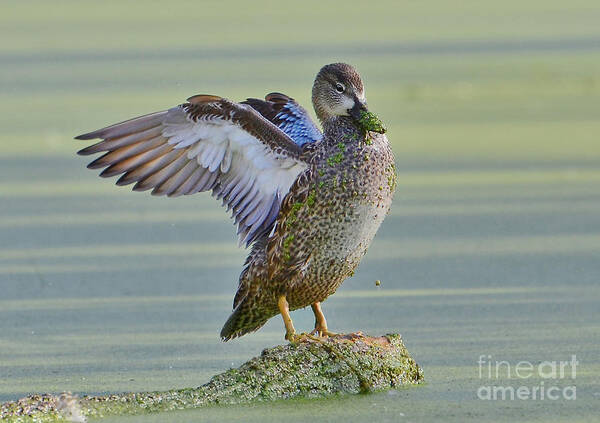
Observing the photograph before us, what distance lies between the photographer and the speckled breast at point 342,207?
16.5 ft

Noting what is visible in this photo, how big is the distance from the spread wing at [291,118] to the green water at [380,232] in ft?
2.54

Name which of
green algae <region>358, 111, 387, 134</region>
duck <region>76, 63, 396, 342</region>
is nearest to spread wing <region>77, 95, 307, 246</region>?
duck <region>76, 63, 396, 342</region>

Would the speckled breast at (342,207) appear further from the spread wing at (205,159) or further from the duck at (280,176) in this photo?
the spread wing at (205,159)

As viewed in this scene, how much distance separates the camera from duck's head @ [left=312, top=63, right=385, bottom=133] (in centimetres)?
518

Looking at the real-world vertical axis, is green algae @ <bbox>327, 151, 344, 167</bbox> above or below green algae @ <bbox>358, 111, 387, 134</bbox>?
below

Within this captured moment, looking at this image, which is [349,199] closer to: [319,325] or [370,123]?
[370,123]

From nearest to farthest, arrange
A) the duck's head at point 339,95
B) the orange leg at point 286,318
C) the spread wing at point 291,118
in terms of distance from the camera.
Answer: the orange leg at point 286,318 → the duck's head at point 339,95 → the spread wing at point 291,118

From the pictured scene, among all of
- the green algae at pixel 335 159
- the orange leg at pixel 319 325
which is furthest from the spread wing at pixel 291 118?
the orange leg at pixel 319 325

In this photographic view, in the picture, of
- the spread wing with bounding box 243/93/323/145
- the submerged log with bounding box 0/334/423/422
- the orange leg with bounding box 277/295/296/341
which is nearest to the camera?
the submerged log with bounding box 0/334/423/422

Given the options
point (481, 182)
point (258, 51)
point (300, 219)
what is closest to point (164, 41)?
point (258, 51)

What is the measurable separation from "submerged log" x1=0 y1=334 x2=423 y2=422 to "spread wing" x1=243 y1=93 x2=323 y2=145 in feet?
3.76

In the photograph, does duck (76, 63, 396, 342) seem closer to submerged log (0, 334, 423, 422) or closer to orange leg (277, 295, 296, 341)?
orange leg (277, 295, 296, 341)

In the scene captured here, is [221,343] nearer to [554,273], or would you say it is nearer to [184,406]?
[184,406]

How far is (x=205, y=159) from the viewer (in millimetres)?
5367
